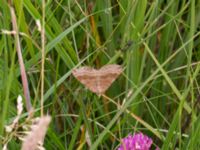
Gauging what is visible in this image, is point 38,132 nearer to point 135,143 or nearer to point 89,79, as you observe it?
point 89,79

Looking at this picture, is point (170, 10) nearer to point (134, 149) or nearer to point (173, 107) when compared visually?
point (173, 107)

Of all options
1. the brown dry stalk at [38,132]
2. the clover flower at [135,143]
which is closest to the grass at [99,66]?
the clover flower at [135,143]

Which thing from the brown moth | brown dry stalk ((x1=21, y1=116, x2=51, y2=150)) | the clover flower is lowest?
the clover flower

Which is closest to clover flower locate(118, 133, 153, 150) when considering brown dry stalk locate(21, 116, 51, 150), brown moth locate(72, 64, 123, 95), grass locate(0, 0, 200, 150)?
grass locate(0, 0, 200, 150)

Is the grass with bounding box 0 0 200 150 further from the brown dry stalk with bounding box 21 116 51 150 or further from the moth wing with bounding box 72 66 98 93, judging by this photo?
the brown dry stalk with bounding box 21 116 51 150

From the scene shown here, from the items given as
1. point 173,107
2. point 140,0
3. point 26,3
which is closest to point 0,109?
point 26,3

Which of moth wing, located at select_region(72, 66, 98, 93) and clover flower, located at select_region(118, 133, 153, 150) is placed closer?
moth wing, located at select_region(72, 66, 98, 93)

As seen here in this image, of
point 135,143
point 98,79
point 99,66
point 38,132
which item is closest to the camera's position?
point 38,132

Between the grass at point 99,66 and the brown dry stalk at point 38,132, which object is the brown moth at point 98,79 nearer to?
the grass at point 99,66

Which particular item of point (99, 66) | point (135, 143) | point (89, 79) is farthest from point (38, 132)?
point (99, 66)

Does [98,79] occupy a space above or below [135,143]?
above

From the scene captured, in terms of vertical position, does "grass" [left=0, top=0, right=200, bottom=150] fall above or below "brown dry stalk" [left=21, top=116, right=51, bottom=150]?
below
